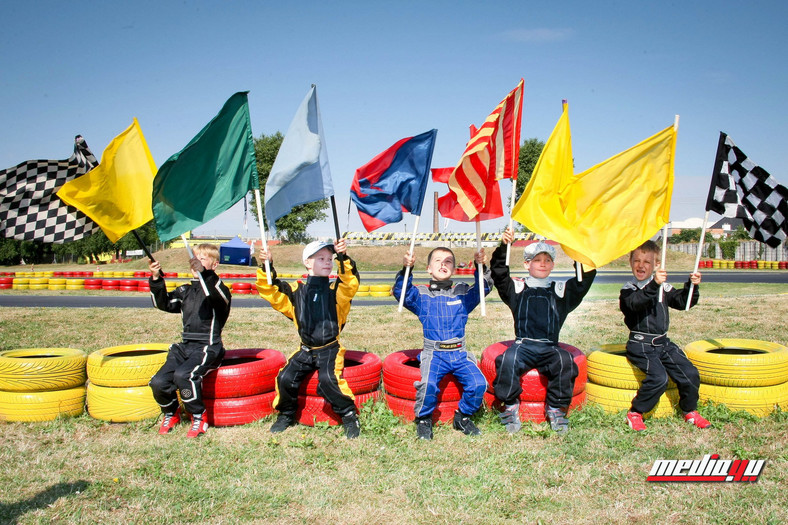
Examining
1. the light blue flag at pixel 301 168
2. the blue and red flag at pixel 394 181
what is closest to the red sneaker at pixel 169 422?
the light blue flag at pixel 301 168

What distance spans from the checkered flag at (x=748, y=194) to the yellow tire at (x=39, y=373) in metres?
6.83

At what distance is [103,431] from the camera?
5.50 metres

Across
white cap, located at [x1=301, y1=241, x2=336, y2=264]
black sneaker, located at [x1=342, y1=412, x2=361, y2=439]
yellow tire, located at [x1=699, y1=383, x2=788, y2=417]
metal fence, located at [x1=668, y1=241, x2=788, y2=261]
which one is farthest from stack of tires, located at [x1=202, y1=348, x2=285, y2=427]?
metal fence, located at [x1=668, y1=241, x2=788, y2=261]

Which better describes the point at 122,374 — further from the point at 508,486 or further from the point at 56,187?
the point at 508,486

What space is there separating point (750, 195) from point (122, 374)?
6.64 meters

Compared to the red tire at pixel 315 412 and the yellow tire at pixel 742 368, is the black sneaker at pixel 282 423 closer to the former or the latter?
the red tire at pixel 315 412

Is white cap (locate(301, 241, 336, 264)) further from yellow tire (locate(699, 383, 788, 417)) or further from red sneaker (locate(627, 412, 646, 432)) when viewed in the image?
yellow tire (locate(699, 383, 788, 417))

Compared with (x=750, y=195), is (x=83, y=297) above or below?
below

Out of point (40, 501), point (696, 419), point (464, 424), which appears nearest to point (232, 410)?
point (40, 501)

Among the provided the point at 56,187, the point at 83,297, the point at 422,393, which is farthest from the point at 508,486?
the point at 83,297

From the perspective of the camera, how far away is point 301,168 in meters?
5.88

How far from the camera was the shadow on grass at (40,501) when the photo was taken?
378 cm

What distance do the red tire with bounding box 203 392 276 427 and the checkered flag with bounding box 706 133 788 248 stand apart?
201 inches

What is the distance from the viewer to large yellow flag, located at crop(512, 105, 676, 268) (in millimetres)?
5531
